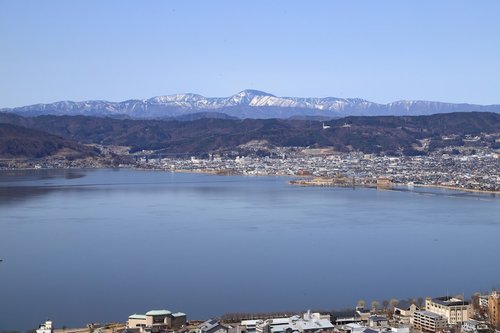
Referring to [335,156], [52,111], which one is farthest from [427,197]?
[52,111]

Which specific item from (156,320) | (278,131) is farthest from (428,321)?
(278,131)

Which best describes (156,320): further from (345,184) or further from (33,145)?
(33,145)

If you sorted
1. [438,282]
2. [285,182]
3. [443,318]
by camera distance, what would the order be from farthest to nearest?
[285,182]
[438,282]
[443,318]

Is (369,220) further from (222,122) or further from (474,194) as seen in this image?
(222,122)

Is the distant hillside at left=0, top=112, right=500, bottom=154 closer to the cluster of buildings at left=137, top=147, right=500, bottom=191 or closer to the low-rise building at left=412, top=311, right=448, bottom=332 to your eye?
the cluster of buildings at left=137, top=147, right=500, bottom=191

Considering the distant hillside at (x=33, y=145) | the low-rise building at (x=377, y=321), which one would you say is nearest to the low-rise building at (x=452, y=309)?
the low-rise building at (x=377, y=321)

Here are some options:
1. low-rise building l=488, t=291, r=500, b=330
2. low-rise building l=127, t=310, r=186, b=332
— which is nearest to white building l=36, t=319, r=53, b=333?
low-rise building l=127, t=310, r=186, b=332

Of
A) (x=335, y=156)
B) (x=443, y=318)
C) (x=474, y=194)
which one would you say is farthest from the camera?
(x=335, y=156)
